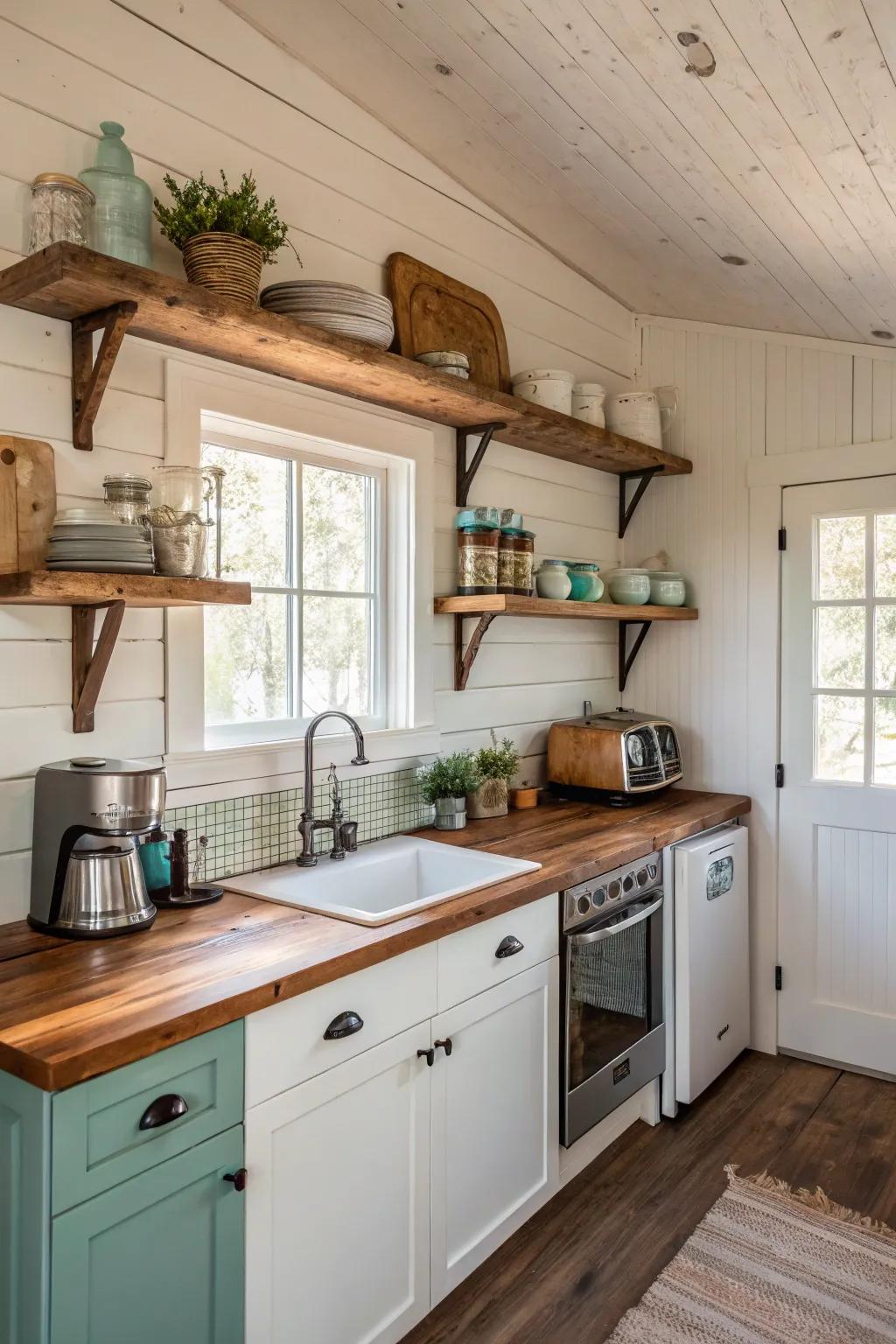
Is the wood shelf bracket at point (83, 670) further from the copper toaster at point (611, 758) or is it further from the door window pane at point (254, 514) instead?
the copper toaster at point (611, 758)

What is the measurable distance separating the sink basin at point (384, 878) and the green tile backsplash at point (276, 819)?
0.13 feet

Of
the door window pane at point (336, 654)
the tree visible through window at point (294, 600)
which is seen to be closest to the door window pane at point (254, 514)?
the tree visible through window at point (294, 600)

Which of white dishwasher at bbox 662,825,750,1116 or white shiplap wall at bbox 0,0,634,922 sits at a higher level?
white shiplap wall at bbox 0,0,634,922

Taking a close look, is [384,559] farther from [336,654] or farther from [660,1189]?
[660,1189]

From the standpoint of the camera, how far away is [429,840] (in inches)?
98.4

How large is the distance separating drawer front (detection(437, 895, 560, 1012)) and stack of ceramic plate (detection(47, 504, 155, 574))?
953 millimetres

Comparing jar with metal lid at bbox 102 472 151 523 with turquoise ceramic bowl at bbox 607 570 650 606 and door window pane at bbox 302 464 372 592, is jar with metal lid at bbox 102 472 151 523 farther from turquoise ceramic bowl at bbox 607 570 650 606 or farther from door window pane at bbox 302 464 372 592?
turquoise ceramic bowl at bbox 607 570 650 606

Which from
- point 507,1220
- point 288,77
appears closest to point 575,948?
point 507,1220

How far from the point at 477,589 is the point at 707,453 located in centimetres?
125

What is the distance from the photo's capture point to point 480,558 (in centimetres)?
272

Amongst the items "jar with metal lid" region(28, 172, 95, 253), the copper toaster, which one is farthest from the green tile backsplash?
"jar with metal lid" region(28, 172, 95, 253)

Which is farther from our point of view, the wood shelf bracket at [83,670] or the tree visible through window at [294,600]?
the tree visible through window at [294,600]

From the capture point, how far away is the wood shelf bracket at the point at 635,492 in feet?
11.4

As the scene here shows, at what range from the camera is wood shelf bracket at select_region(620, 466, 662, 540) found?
3.47 m
